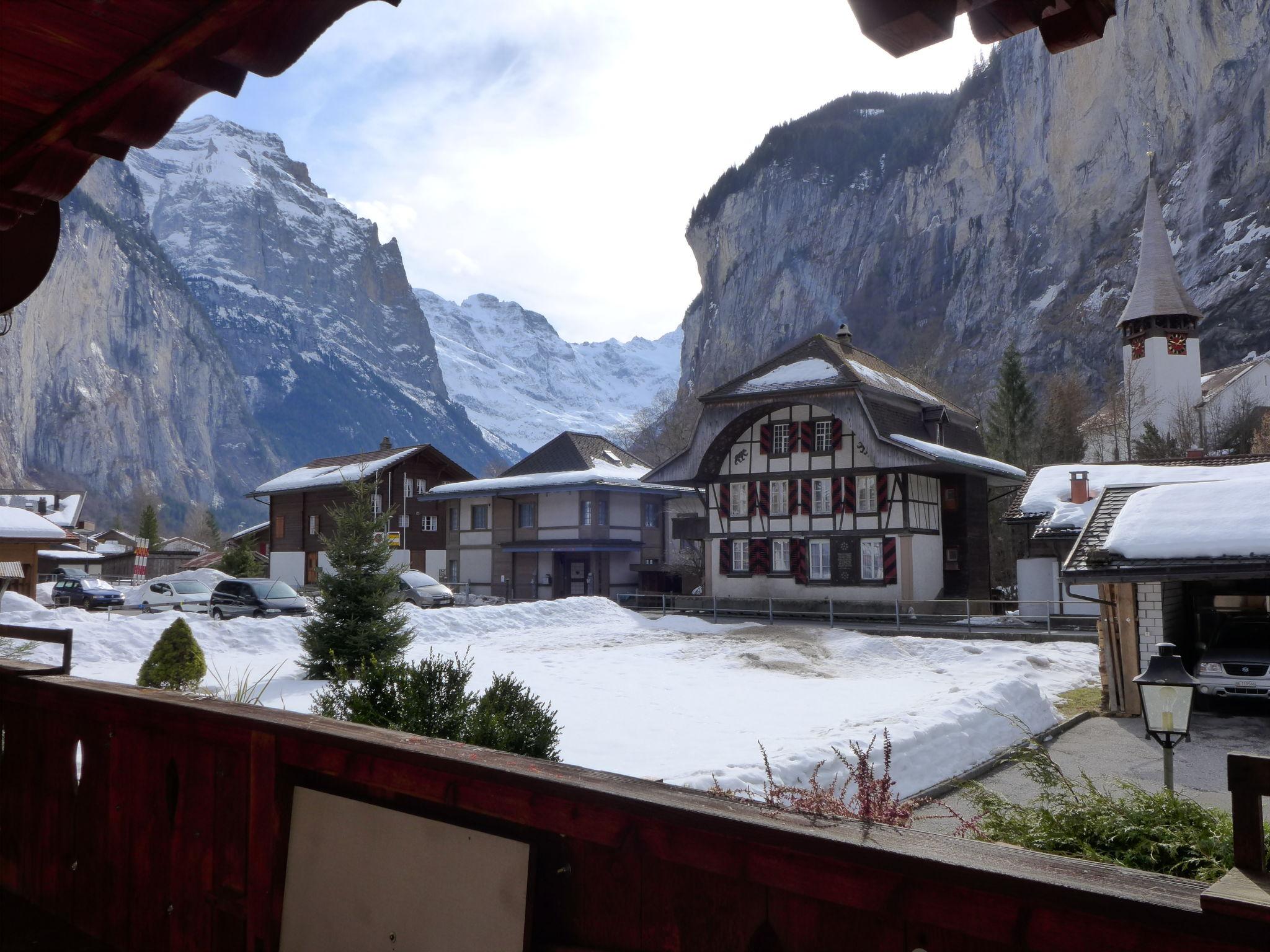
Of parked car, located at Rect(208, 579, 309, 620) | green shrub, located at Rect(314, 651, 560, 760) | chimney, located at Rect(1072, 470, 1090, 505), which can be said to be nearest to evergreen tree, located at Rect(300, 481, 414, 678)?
green shrub, located at Rect(314, 651, 560, 760)

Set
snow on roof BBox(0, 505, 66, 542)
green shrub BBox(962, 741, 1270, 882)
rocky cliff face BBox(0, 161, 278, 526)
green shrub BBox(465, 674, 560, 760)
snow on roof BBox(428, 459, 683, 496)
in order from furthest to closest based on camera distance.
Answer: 1. rocky cliff face BBox(0, 161, 278, 526)
2. snow on roof BBox(428, 459, 683, 496)
3. snow on roof BBox(0, 505, 66, 542)
4. green shrub BBox(465, 674, 560, 760)
5. green shrub BBox(962, 741, 1270, 882)

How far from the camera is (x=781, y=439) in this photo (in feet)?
118

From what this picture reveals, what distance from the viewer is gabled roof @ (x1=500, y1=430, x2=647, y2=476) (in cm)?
4428

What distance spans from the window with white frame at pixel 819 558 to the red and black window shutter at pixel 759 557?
1.62 meters

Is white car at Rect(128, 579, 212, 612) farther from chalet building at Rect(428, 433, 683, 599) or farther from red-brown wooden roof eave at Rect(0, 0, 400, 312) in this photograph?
red-brown wooden roof eave at Rect(0, 0, 400, 312)

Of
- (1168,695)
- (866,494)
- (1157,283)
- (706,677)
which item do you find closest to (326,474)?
(866,494)

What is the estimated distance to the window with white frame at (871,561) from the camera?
109 ft

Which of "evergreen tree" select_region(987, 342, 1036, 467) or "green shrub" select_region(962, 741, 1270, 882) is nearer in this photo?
"green shrub" select_region(962, 741, 1270, 882)

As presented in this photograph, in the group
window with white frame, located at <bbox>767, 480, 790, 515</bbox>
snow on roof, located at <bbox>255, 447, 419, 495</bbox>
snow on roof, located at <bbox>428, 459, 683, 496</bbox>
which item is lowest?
window with white frame, located at <bbox>767, 480, 790, 515</bbox>

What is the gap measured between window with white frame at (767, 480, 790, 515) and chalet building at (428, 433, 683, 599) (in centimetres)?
646

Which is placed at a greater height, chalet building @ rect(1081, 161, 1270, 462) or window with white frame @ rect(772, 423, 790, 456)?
chalet building @ rect(1081, 161, 1270, 462)

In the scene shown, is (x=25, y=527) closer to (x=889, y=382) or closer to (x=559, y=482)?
(x=559, y=482)

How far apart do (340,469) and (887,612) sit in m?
29.7

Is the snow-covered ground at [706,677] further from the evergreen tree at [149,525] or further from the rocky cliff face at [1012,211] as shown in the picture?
the rocky cliff face at [1012,211]
